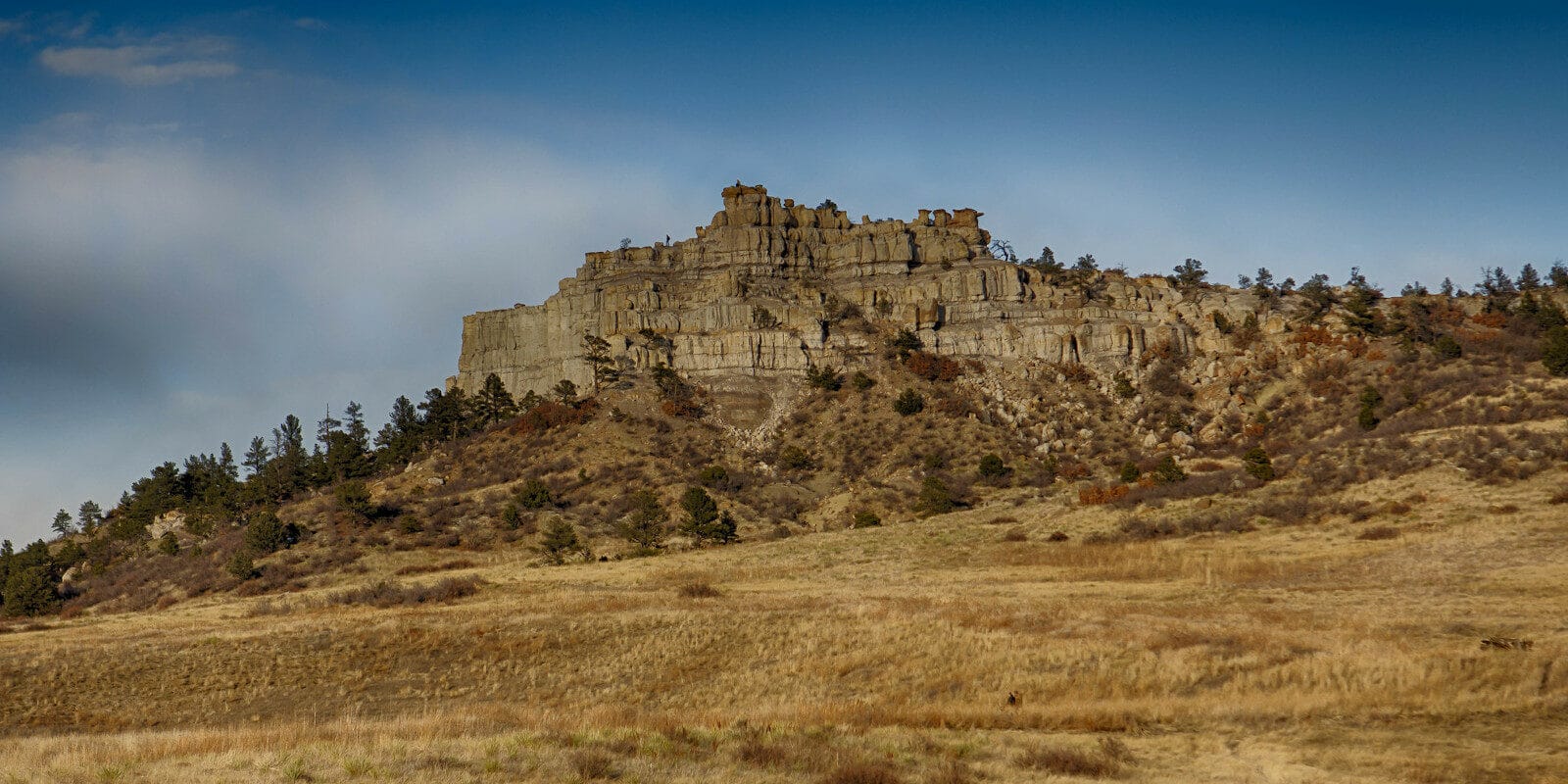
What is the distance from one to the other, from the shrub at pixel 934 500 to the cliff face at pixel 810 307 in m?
37.3

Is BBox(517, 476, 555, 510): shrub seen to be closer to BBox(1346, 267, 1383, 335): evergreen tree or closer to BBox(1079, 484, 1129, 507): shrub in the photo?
BBox(1079, 484, 1129, 507): shrub

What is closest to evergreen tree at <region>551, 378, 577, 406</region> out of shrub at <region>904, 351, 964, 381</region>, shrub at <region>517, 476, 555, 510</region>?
shrub at <region>517, 476, 555, 510</region>

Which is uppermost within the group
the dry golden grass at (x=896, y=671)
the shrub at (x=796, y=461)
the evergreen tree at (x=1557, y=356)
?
the evergreen tree at (x=1557, y=356)

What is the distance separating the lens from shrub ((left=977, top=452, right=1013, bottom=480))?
262 feet

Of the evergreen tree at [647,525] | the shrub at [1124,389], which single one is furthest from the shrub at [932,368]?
the evergreen tree at [647,525]

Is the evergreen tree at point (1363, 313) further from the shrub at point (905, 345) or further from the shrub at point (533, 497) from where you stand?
the shrub at point (533, 497)

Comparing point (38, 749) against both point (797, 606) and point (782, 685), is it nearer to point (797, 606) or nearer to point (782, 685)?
point (782, 685)

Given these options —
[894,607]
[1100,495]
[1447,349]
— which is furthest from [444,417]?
[1447,349]

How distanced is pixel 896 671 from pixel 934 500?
43.3 m

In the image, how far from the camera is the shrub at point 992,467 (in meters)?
79.8

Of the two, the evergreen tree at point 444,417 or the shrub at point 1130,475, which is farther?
the evergreen tree at point 444,417

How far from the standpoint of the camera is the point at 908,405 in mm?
94500

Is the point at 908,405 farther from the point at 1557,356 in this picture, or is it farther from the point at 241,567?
the point at 241,567

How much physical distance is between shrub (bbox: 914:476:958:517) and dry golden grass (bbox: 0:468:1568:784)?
695 inches
